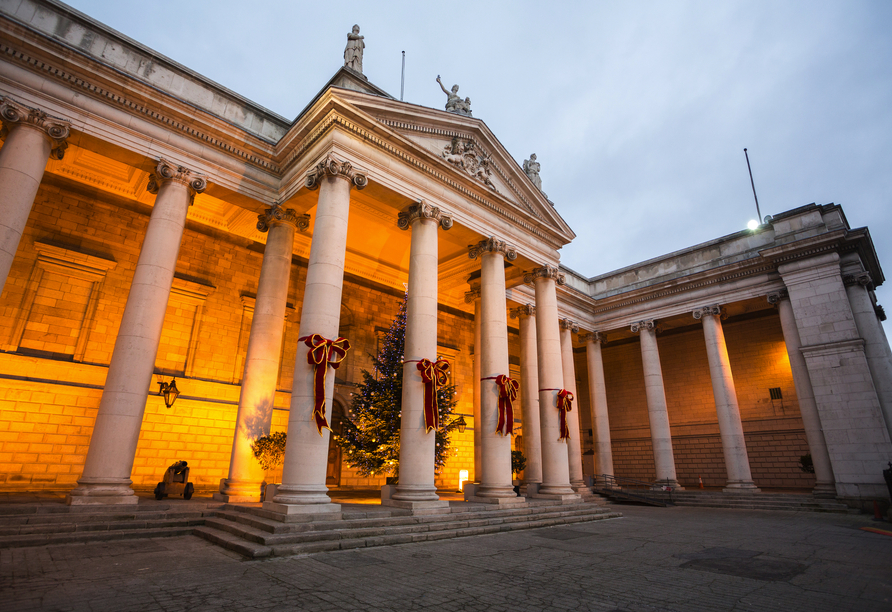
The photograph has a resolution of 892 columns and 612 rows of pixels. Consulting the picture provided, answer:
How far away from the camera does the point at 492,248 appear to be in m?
14.2

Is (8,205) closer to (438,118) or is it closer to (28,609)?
(28,609)

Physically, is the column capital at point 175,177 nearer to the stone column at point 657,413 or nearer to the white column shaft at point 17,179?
the white column shaft at point 17,179

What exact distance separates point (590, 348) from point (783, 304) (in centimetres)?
845

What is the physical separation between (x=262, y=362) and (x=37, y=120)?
7.04 m

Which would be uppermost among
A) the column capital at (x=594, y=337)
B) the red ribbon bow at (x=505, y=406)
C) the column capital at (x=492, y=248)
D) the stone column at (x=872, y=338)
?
the column capital at (x=492, y=248)

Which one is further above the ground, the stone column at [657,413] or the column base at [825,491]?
the stone column at [657,413]

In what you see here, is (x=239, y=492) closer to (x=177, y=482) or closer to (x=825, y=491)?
(x=177, y=482)

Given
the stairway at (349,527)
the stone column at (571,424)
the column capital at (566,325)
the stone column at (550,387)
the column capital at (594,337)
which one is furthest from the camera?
the column capital at (594,337)

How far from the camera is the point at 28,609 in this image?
4.31 meters

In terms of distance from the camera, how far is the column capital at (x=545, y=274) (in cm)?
1603

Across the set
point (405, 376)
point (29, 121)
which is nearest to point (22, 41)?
point (29, 121)

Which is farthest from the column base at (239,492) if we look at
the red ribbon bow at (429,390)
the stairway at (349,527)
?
the red ribbon bow at (429,390)

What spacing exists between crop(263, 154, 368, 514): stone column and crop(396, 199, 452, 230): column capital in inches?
70.0

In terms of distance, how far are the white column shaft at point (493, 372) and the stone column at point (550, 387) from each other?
2252 mm
